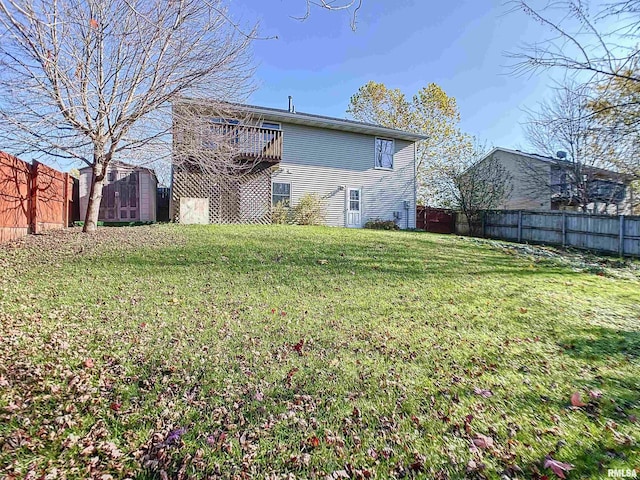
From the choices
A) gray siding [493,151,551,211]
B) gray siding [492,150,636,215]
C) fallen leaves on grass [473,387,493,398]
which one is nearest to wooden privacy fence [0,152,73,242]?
fallen leaves on grass [473,387,493,398]

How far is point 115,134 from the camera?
8.11 m

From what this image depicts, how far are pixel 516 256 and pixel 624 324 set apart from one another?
16.3 feet

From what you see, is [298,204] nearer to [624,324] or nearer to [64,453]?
[624,324]

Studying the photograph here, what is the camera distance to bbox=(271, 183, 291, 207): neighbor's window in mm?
13898

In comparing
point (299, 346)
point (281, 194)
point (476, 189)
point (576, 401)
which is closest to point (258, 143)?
point (281, 194)

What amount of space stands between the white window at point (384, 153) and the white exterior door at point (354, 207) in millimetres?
1930

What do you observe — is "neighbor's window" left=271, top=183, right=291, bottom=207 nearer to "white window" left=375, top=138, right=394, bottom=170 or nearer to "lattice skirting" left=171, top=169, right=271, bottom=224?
"lattice skirting" left=171, top=169, right=271, bottom=224

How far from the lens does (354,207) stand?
15.7 metres

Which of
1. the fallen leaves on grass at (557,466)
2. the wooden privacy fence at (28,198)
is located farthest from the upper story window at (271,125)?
the fallen leaves on grass at (557,466)

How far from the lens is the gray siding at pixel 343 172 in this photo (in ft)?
47.1

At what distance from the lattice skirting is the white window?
6.13m

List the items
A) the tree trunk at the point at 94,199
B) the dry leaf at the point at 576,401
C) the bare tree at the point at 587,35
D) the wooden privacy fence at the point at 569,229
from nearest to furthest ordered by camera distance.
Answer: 1. the dry leaf at the point at 576,401
2. the bare tree at the point at 587,35
3. the tree trunk at the point at 94,199
4. the wooden privacy fence at the point at 569,229

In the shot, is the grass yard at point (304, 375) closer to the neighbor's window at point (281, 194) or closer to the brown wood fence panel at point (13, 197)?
the brown wood fence panel at point (13, 197)

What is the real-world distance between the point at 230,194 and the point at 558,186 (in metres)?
18.2
